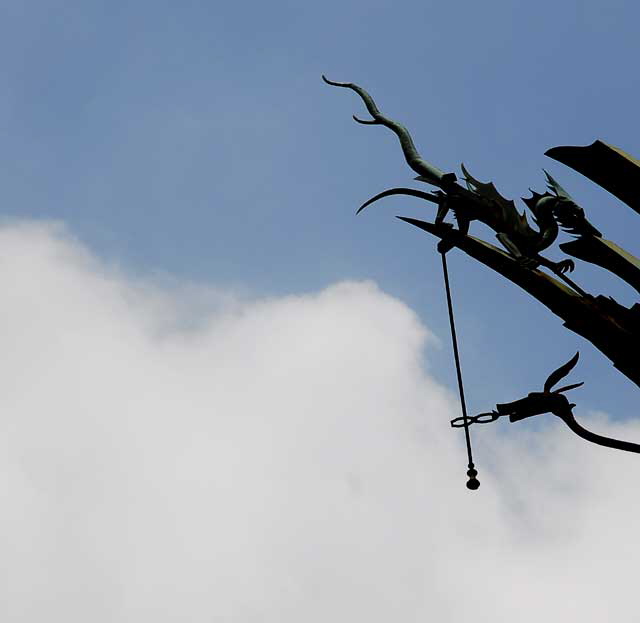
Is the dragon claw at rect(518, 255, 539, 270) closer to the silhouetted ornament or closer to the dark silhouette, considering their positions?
the dark silhouette

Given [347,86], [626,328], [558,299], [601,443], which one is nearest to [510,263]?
[558,299]

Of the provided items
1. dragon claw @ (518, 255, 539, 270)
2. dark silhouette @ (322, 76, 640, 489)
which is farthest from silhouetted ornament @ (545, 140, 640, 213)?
dragon claw @ (518, 255, 539, 270)

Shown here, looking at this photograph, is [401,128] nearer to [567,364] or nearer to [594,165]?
[594,165]

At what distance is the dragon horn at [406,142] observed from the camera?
30.9ft

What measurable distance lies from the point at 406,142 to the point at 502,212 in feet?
4.21

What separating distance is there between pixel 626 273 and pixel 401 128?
2541 mm

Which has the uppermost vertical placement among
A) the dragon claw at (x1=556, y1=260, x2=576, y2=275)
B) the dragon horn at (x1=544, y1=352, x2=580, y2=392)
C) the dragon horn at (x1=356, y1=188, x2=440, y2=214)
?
the dragon horn at (x1=356, y1=188, x2=440, y2=214)

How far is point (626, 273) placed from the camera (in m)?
8.88

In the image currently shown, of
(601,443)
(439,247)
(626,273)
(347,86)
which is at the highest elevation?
(347,86)

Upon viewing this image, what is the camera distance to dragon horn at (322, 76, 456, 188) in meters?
9.43

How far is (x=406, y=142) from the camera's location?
985 centimetres

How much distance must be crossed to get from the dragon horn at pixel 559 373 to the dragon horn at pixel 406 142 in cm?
190

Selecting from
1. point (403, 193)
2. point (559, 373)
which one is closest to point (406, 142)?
point (403, 193)

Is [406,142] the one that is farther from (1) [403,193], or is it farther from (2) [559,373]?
(2) [559,373]
